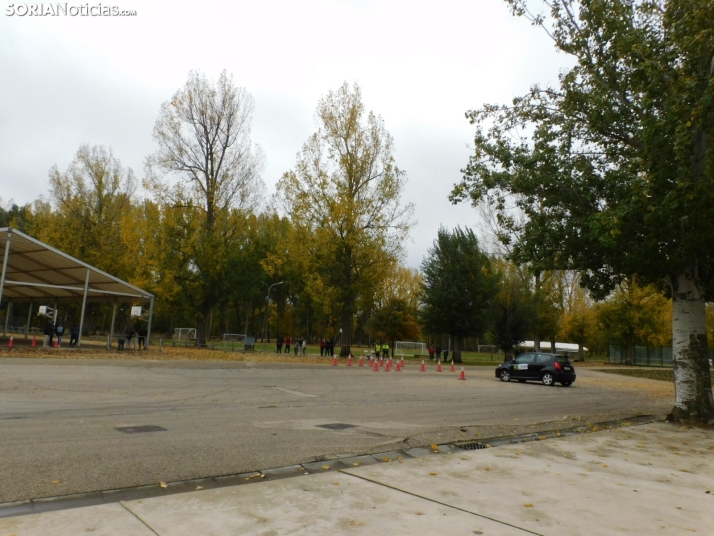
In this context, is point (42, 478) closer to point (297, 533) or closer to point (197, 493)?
point (197, 493)

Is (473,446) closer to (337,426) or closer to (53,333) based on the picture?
(337,426)

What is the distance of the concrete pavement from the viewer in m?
4.49

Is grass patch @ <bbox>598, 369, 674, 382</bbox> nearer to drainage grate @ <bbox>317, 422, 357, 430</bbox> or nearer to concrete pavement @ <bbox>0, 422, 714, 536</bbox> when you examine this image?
drainage grate @ <bbox>317, 422, 357, 430</bbox>

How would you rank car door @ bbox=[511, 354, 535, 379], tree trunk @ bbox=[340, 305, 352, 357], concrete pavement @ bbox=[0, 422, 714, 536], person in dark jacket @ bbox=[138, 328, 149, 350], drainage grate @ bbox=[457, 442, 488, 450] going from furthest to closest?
Answer: tree trunk @ bbox=[340, 305, 352, 357] → person in dark jacket @ bbox=[138, 328, 149, 350] → car door @ bbox=[511, 354, 535, 379] → drainage grate @ bbox=[457, 442, 488, 450] → concrete pavement @ bbox=[0, 422, 714, 536]

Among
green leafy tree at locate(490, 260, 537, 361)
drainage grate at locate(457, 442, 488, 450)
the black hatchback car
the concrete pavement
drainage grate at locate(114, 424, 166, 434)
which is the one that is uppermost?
green leafy tree at locate(490, 260, 537, 361)

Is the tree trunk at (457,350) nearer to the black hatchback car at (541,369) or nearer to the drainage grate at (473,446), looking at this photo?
the black hatchback car at (541,369)

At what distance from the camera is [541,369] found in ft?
81.8

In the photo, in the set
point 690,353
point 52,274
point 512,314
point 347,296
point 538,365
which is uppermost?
point 52,274

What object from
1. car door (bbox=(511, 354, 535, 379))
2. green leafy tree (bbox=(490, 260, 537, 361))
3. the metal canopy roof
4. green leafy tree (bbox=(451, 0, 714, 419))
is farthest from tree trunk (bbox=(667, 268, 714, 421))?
green leafy tree (bbox=(490, 260, 537, 361))

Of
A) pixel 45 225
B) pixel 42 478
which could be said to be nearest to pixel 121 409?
pixel 42 478

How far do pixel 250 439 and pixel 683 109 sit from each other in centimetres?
1034

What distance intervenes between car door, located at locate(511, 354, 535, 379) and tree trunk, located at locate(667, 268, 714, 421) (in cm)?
1282

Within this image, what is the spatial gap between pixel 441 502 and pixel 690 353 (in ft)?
32.6

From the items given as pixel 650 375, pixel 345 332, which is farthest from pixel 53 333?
pixel 650 375
